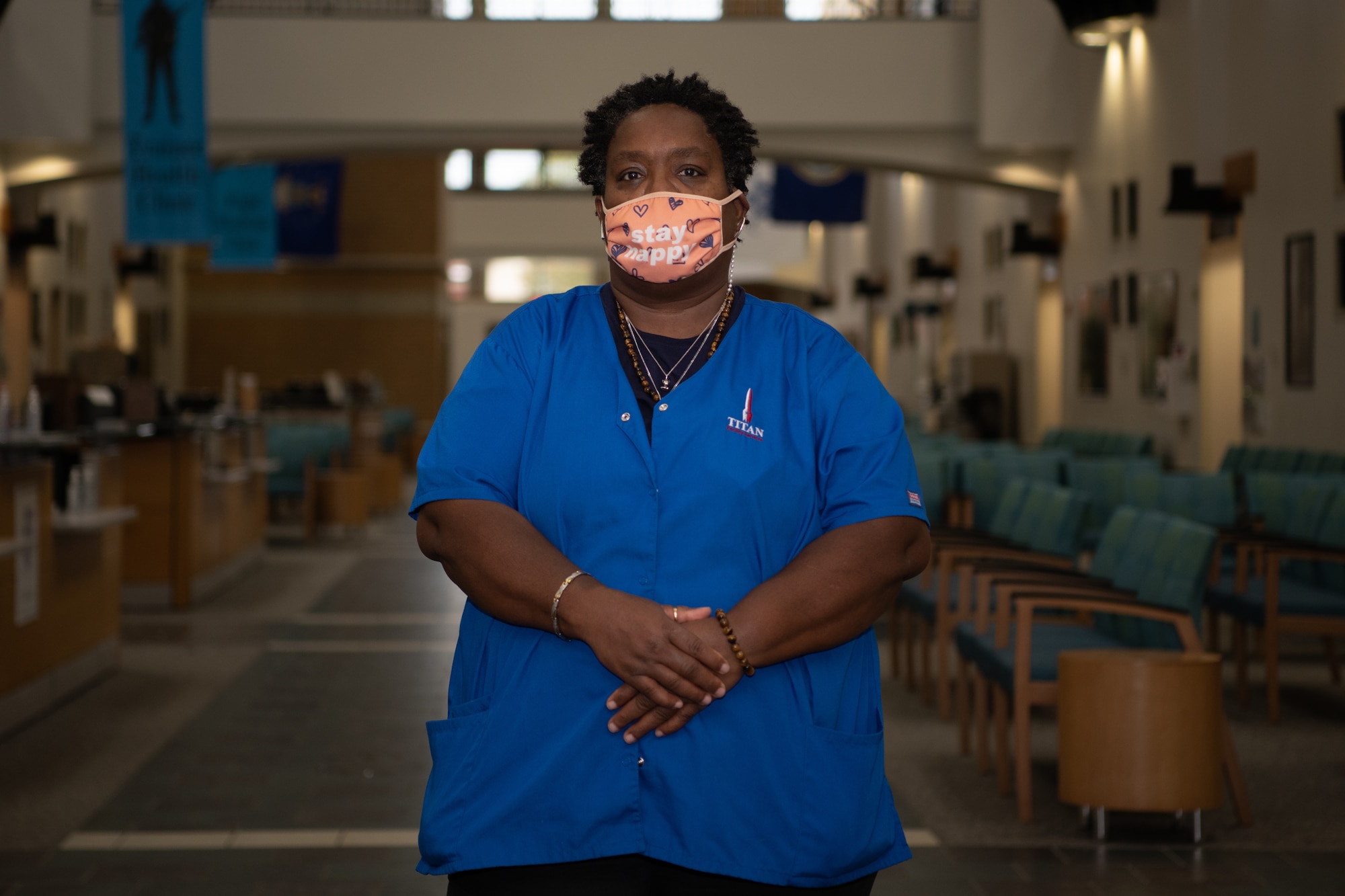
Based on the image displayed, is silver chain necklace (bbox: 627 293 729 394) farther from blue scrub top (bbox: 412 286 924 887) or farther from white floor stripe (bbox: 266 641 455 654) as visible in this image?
white floor stripe (bbox: 266 641 455 654)

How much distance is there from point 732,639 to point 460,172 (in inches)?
1214

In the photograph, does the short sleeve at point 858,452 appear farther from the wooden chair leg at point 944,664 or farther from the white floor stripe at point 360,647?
the white floor stripe at point 360,647

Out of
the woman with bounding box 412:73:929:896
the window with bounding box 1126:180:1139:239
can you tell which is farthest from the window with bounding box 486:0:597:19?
the woman with bounding box 412:73:929:896

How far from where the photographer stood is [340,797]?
4.65 m

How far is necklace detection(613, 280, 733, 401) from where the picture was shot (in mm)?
1727

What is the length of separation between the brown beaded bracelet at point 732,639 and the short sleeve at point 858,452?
0.17 m

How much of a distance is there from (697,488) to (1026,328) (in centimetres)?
1550

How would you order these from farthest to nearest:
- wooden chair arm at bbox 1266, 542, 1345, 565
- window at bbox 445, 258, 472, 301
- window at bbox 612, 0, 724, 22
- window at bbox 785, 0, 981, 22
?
window at bbox 445, 258, 472, 301, window at bbox 785, 0, 981, 22, window at bbox 612, 0, 724, 22, wooden chair arm at bbox 1266, 542, 1345, 565

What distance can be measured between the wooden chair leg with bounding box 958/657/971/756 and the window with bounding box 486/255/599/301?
1150 inches

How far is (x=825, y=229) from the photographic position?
100ft

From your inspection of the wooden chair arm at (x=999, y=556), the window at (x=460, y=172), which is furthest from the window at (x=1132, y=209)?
the window at (x=460, y=172)

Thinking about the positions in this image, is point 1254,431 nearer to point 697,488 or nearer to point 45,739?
Answer: point 45,739

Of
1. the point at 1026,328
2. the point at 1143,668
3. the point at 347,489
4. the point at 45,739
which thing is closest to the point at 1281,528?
the point at 1143,668

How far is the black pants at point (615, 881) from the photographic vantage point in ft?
5.43
